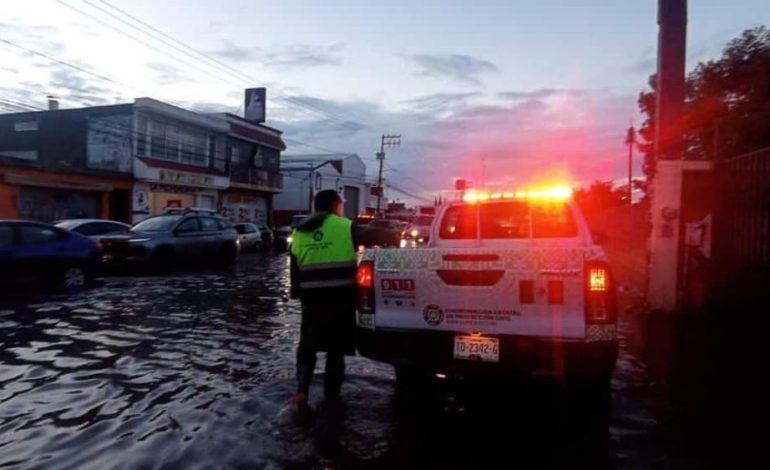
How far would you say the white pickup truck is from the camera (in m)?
4.29

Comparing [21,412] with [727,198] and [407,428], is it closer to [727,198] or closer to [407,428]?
[407,428]

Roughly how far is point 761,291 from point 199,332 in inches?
298

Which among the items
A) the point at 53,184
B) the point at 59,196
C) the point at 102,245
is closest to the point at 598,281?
the point at 102,245

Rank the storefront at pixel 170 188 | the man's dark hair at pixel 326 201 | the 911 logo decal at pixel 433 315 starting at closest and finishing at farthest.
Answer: the 911 logo decal at pixel 433 315 → the man's dark hair at pixel 326 201 → the storefront at pixel 170 188

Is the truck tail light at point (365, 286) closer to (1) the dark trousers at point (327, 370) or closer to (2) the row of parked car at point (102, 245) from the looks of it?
(1) the dark trousers at point (327, 370)

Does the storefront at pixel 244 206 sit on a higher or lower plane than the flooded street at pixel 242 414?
higher

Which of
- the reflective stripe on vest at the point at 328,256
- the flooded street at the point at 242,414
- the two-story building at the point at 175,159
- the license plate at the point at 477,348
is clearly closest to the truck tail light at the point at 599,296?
the license plate at the point at 477,348

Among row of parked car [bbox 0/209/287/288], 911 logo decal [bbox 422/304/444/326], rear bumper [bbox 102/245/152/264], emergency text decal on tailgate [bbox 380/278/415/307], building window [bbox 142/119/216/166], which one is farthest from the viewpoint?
building window [bbox 142/119/216/166]

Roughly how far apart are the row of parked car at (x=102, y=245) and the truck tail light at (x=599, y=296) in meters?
11.0

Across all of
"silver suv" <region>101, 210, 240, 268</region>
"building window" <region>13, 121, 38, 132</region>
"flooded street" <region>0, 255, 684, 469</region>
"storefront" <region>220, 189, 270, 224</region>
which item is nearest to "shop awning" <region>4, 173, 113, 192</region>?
"silver suv" <region>101, 210, 240, 268</region>

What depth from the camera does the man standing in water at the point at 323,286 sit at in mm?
5090

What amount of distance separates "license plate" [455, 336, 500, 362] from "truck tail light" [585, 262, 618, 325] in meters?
0.70

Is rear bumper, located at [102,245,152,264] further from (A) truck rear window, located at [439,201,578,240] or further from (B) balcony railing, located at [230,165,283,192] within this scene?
(B) balcony railing, located at [230,165,283,192]

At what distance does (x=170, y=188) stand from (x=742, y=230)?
99.5ft
